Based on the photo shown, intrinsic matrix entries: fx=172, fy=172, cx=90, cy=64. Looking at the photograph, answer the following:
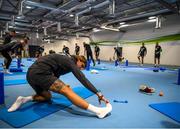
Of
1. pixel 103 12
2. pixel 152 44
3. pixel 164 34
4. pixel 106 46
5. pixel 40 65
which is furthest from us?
pixel 106 46

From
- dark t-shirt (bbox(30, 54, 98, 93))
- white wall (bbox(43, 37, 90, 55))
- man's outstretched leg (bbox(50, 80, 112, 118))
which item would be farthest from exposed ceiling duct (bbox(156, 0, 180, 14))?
white wall (bbox(43, 37, 90, 55))

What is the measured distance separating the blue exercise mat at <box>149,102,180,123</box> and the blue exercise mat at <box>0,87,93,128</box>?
138 cm

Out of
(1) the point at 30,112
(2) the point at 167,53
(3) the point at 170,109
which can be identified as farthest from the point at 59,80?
(2) the point at 167,53

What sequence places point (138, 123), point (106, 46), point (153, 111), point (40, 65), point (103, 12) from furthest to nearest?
1. point (106, 46)
2. point (103, 12)
3. point (153, 111)
4. point (40, 65)
5. point (138, 123)

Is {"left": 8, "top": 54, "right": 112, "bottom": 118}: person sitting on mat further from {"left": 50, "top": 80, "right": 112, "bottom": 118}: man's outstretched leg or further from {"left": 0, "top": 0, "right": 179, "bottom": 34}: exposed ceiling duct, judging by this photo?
{"left": 0, "top": 0, "right": 179, "bottom": 34}: exposed ceiling duct

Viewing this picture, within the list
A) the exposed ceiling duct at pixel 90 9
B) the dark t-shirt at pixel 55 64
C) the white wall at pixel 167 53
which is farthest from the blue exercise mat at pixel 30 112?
the white wall at pixel 167 53

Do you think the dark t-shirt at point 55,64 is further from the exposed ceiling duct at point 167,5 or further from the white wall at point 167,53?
the white wall at point 167,53

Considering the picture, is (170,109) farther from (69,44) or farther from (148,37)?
(69,44)

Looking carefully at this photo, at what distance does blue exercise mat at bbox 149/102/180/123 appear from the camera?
2.25 metres

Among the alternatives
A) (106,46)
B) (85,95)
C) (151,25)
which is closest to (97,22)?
(151,25)

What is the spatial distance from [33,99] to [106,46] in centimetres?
1732

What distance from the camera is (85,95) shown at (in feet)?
10.8

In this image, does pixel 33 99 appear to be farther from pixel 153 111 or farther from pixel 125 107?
pixel 153 111

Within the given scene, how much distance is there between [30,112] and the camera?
7.47ft
